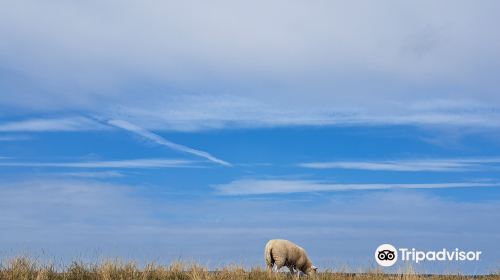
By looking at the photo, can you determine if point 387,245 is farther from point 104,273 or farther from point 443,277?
point 104,273

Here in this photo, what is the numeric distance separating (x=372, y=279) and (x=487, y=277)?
11.9ft

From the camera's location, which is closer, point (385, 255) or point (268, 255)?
point (385, 255)

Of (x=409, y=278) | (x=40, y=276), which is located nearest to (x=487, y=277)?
(x=409, y=278)

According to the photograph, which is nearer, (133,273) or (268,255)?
(133,273)

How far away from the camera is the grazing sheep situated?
20266 mm

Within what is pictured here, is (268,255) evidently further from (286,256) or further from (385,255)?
(385,255)

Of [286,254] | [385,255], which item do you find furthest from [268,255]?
[385,255]

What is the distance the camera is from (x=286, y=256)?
806 inches

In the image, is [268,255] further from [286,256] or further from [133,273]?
[133,273]

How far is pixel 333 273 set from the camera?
17203 mm

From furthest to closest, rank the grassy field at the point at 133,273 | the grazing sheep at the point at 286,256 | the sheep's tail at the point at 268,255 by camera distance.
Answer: the sheep's tail at the point at 268,255
the grazing sheep at the point at 286,256
the grassy field at the point at 133,273

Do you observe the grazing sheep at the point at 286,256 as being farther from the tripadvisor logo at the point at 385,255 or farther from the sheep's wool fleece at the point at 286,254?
the tripadvisor logo at the point at 385,255

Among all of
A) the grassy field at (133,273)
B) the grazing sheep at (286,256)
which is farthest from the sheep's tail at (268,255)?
the grassy field at (133,273)

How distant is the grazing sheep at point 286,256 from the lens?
20.3 metres
